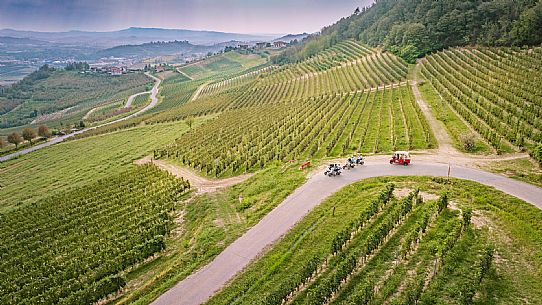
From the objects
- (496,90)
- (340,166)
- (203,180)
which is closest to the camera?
(340,166)

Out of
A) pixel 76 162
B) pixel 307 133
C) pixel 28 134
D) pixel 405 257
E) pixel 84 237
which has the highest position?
pixel 307 133

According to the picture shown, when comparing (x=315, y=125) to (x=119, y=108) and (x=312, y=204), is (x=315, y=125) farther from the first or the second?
(x=119, y=108)

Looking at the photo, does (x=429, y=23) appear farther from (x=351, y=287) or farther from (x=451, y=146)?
(x=351, y=287)

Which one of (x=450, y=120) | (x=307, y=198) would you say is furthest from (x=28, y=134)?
(x=450, y=120)

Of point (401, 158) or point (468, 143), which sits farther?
point (468, 143)

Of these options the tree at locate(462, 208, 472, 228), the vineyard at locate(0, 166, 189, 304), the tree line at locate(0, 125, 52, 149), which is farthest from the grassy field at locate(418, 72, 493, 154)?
the tree line at locate(0, 125, 52, 149)


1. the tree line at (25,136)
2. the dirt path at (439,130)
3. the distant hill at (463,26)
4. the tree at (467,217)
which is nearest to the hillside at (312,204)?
the tree at (467,217)

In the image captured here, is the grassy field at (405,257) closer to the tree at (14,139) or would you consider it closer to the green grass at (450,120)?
the green grass at (450,120)
